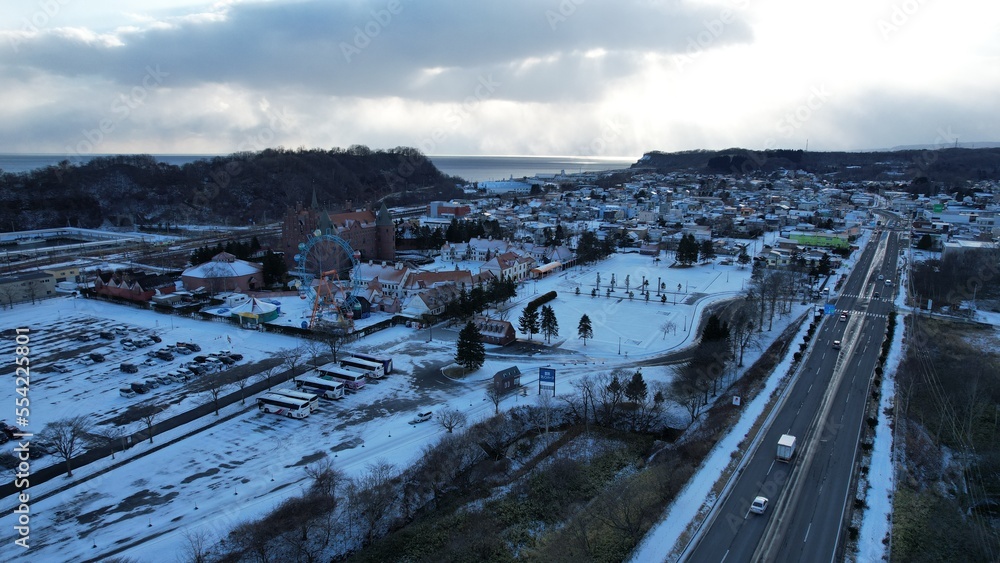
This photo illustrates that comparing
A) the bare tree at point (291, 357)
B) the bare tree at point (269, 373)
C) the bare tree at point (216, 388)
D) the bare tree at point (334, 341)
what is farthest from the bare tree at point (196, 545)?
the bare tree at point (334, 341)

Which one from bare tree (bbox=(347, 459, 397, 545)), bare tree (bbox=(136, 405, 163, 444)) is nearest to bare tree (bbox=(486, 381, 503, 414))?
bare tree (bbox=(347, 459, 397, 545))

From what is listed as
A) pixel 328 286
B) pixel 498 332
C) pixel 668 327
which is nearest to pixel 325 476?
pixel 498 332

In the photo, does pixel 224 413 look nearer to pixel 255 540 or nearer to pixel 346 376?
pixel 346 376

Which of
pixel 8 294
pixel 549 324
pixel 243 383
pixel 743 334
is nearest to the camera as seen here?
pixel 243 383

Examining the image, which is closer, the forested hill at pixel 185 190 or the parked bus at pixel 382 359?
the parked bus at pixel 382 359

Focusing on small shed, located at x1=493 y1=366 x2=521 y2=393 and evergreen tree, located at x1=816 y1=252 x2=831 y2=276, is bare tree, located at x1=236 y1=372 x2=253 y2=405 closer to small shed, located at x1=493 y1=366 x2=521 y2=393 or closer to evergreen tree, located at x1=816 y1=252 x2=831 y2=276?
small shed, located at x1=493 y1=366 x2=521 y2=393

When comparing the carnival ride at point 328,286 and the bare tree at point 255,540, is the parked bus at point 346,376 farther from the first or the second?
the bare tree at point 255,540
